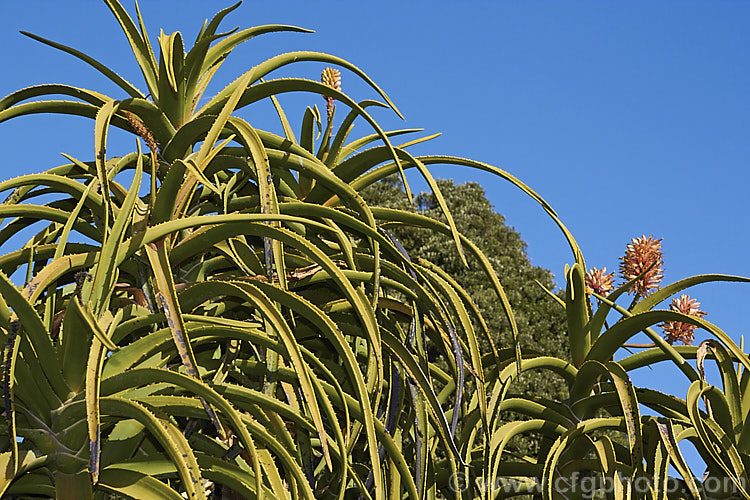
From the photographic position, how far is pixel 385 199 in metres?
12.0

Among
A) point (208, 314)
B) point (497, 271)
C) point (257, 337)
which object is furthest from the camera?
point (497, 271)

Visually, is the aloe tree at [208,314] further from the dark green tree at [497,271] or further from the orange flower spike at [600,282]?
the dark green tree at [497,271]

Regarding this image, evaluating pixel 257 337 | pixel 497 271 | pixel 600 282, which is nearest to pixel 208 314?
pixel 257 337

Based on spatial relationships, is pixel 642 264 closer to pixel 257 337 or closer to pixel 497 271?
pixel 257 337

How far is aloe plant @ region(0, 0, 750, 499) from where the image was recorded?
5.73ft

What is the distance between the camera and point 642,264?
278 centimetres

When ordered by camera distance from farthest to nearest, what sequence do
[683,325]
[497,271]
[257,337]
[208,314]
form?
1. [497,271]
2. [683,325]
3. [208,314]
4. [257,337]

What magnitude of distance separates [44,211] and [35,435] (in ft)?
2.04

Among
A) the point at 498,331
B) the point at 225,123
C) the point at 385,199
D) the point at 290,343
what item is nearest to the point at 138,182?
the point at 225,123

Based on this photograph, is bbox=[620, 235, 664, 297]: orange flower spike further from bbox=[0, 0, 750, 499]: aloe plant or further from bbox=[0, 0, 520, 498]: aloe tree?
bbox=[0, 0, 520, 498]: aloe tree

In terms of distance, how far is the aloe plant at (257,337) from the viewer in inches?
68.7

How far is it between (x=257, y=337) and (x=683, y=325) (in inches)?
60.5

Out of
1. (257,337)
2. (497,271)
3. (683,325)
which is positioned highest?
(497,271)

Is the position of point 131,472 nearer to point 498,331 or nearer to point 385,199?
point 498,331
